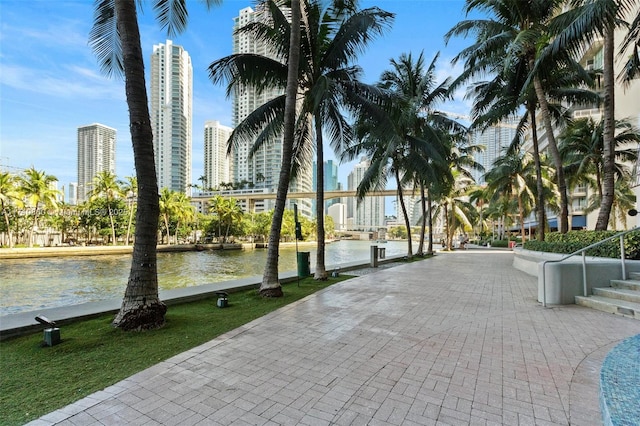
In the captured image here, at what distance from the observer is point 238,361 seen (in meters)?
4.23

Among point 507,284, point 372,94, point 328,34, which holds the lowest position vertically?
point 507,284

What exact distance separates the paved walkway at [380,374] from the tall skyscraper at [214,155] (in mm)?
93288

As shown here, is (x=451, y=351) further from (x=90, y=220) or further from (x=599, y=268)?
(x=90, y=220)

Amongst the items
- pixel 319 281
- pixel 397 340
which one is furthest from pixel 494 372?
pixel 319 281

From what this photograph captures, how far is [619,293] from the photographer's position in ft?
22.0

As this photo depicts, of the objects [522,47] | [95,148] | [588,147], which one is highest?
[95,148]

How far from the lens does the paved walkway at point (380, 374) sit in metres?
3.01

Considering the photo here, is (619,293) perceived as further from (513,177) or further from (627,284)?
(513,177)

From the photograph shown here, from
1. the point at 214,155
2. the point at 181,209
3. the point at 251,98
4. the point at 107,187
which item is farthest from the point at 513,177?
the point at 214,155

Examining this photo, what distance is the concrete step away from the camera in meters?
6.07

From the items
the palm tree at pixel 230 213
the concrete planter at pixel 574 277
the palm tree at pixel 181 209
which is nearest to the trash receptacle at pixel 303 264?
the concrete planter at pixel 574 277

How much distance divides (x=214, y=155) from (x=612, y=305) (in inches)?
4014

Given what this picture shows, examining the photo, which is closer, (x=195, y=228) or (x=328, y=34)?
(x=328, y=34)

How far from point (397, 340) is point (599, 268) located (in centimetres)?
566
